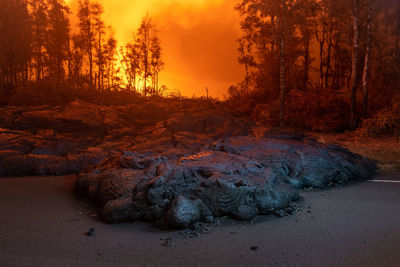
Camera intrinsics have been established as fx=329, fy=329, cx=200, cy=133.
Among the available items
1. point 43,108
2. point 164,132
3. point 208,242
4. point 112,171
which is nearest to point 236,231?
point 208,242

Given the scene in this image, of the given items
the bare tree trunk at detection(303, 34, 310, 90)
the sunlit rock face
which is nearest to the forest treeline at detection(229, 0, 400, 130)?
the bare tree trunk at detection(303, 34, 310, 90)

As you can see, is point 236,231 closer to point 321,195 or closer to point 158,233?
point 158,233

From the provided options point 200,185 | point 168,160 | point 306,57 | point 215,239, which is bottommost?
point 215,239

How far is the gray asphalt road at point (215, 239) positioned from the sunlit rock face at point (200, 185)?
0.17 m

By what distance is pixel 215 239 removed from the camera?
2961mm

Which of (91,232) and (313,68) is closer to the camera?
(91,232)

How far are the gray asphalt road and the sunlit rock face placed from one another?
0.17m

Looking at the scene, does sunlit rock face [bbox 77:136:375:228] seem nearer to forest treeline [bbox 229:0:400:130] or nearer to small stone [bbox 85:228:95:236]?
small stone [bbox 85:228:95:236]

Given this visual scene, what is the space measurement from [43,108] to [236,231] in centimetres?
721

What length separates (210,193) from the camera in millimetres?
3518

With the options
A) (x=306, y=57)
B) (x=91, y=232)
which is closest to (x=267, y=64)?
(x=306, y=57)

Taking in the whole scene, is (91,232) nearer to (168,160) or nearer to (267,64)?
(168,160)

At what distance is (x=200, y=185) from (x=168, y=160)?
3.61 ft

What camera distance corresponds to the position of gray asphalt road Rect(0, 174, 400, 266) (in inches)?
100
